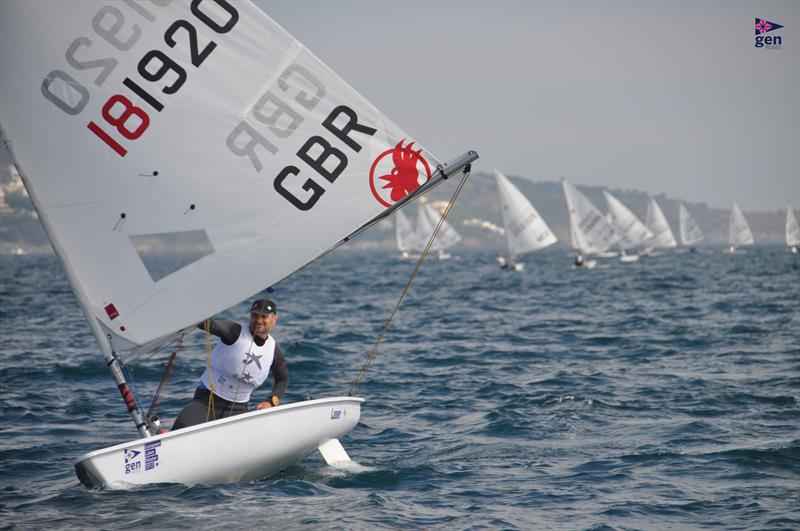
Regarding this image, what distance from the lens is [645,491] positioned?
820 cm

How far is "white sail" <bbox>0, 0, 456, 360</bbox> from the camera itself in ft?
23.8

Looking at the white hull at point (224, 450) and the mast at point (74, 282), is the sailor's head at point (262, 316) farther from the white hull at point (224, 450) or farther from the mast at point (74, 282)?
the mast at point (74, 282)

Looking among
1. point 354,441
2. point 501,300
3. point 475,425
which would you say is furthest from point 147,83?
point 501,300

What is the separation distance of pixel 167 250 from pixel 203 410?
1720 mm

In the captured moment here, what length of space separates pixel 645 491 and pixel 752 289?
30536 mm

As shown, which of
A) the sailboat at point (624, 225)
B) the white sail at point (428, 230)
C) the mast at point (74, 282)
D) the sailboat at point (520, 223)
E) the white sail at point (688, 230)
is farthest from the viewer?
the white sail at point (688, 230)

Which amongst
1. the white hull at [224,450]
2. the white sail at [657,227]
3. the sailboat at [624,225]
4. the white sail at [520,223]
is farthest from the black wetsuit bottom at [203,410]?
the white sail at [657,227]

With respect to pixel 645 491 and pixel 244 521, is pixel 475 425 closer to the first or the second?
pixel 645 491

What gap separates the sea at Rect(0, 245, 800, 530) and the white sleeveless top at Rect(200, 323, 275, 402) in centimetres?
71

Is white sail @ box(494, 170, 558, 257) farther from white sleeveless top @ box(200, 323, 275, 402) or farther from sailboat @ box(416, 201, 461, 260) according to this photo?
white sleeveless top @ box(200, 323, 275, 402)

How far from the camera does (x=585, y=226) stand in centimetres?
6506

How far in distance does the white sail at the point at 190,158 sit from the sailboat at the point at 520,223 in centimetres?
4945

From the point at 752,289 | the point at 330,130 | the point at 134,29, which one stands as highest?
the point at 134,29

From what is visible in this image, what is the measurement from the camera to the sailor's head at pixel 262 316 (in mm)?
8266
